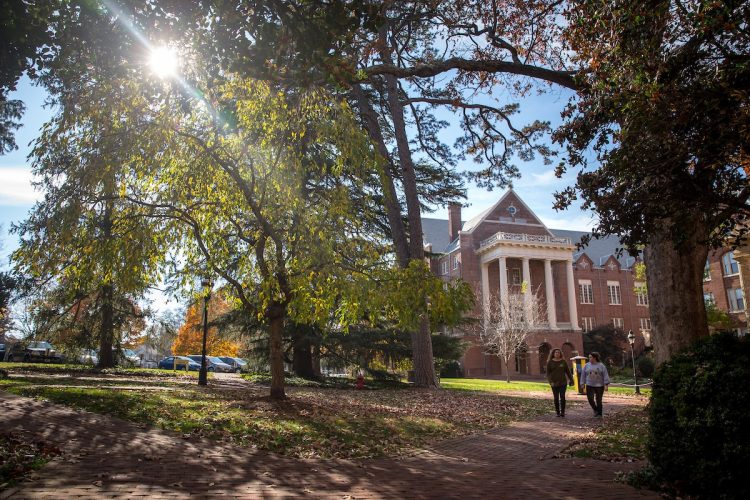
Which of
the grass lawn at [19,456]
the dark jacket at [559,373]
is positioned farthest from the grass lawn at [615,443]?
the grass lawn at [19,456]

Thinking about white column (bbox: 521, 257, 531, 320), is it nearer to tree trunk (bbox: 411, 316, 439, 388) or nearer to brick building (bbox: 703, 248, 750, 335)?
brick building (bbox: 703, 248, 750, 335)

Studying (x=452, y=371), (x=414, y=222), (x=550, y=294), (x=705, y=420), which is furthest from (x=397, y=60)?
(x=550, y=294)

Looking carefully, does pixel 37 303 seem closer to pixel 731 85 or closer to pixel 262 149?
pixel 262 149

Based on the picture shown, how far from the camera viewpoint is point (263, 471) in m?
5.80

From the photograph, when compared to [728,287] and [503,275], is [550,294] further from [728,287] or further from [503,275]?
[728,287]

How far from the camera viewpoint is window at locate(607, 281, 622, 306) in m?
59.4

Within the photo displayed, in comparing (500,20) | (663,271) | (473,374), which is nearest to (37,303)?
(500,20)

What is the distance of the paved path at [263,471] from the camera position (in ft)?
16.1

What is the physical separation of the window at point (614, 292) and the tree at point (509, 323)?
1490cm

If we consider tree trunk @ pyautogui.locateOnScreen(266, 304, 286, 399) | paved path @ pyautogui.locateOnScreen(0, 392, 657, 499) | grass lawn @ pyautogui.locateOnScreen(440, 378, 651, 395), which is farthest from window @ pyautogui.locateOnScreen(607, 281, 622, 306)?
paved path @ pyautogui.locateOnScreen(0, 392, 657, 499)

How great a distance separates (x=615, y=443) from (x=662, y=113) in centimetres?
517

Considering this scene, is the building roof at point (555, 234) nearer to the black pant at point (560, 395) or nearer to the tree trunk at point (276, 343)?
the black pant at point (560, 395)

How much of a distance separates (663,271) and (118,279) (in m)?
10.7

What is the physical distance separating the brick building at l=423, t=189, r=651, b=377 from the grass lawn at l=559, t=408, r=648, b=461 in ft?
111
